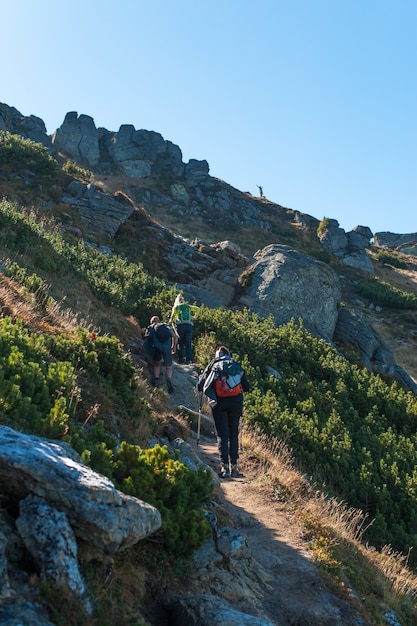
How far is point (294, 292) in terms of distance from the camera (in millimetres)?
21641

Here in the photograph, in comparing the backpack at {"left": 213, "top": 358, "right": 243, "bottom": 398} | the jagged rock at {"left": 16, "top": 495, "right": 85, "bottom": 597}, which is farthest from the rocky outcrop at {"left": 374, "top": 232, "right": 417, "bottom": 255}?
the jagged rock at {"left": 16, "top": 495, "right": 85, "bottom": 597}

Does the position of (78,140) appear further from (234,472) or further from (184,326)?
(234,472)

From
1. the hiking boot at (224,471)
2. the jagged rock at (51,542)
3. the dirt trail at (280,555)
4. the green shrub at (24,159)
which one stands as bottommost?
the hiking boot at (224,471)

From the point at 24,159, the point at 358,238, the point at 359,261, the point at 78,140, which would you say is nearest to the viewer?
the point at 24,159

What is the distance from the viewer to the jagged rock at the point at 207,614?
398 centimetres

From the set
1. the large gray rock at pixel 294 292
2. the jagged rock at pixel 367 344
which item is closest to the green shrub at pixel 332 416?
the large gray rock at pixel 294 292

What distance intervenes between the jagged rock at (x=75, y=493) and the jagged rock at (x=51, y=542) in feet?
0.28

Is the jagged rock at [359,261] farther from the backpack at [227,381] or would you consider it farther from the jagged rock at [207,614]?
the jagged rock at [207,614]

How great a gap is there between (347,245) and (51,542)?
49418 mm

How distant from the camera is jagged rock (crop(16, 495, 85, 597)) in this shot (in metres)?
3.35

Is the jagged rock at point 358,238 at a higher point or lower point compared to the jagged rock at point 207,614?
higher

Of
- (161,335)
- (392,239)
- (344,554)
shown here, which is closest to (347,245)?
(392,239)

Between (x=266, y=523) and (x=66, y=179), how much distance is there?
24445mm

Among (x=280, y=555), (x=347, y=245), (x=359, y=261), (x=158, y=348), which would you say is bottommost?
(x=280, y=555)
